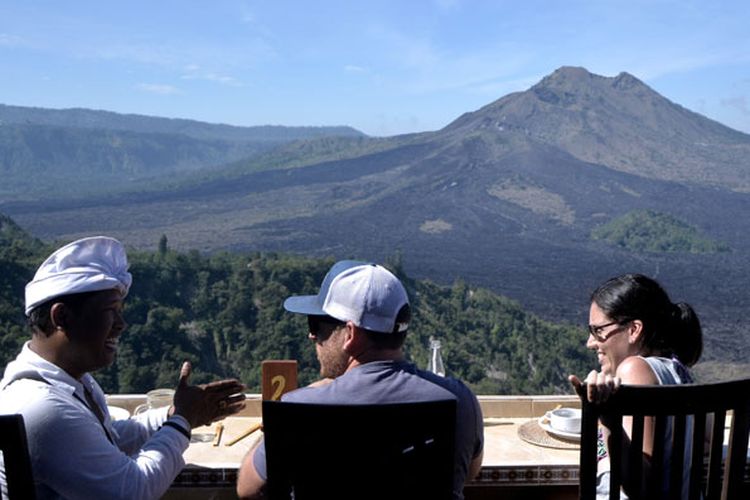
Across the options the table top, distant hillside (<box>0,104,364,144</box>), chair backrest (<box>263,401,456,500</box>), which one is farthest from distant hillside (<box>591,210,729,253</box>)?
distant hillside (<box>0,104,364,144</box>)

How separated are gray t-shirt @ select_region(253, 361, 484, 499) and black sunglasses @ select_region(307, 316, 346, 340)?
0.38ft

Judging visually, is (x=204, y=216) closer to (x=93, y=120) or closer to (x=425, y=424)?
(x=425, y=424)

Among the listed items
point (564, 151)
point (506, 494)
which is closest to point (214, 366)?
point (506, 494)

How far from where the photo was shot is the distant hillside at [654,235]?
5862 cm

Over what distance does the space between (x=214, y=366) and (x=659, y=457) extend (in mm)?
10863

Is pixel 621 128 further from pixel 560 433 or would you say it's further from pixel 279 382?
pixel 279 382

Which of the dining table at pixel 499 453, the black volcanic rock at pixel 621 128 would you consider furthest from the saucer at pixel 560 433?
the black volcanic rock at pixel 621 128

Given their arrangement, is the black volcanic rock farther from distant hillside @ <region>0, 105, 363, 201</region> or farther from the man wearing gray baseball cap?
the man wearing gray baseball cap

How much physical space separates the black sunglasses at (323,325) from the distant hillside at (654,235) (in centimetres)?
5998

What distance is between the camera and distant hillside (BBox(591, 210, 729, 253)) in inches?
2308

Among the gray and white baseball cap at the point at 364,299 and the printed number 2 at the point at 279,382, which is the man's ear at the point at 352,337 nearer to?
the gray and white baseball cap at the point at 364,299

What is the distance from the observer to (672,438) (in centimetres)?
153

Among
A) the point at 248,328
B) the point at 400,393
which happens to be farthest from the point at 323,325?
the point at 248,328

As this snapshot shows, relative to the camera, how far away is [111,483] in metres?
1.48
